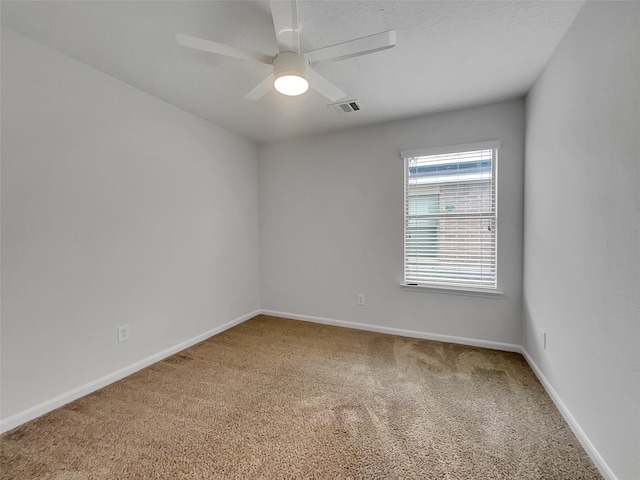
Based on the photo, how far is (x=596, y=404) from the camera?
143 cm

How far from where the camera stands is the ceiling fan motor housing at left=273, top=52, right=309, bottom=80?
151 cm

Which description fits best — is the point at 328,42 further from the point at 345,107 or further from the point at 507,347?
the point at 507,347

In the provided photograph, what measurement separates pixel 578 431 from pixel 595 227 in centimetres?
119

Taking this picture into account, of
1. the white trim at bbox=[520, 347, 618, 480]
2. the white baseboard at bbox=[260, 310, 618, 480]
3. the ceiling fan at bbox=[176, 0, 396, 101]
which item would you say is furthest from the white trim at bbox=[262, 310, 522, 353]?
the ceiling fan at bbox=[176, 0, 396, 101]

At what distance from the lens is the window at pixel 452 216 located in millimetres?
2822

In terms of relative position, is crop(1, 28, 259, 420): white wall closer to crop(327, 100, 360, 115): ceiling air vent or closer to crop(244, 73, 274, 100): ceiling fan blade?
crop(244, 73, 274, 100): ceiling fan blade

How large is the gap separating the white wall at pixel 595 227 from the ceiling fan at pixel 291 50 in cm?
108

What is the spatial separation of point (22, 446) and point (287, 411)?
1.51 m

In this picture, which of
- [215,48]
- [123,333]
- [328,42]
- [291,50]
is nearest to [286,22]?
[291,50]

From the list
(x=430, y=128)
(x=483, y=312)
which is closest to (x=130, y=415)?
(x=483, y=312)

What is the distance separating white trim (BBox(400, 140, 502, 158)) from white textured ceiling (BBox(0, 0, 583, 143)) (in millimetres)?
399

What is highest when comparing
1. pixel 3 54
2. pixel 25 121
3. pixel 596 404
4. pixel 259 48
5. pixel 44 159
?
pixel 259 48

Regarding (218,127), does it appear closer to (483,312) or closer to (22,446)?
(22,446)

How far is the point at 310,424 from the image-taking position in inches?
68.6
